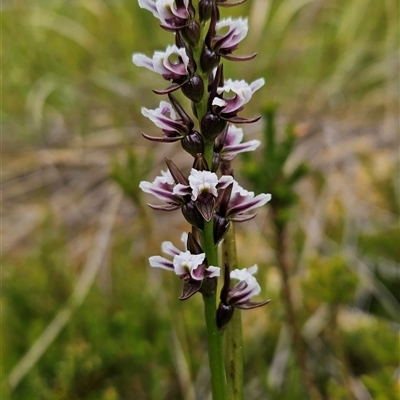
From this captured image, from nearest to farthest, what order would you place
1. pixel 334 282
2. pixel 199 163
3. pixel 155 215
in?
pixel 199 163 → pixel 334 282 → pixel 155 215

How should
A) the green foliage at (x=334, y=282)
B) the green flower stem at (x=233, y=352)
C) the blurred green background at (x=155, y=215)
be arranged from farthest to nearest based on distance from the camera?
the blurred green background at (x=155, y=215), the green foliage at (x=334, y=282), the green flower stem at (x=233, y=352)

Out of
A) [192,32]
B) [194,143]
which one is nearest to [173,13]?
[192,32]

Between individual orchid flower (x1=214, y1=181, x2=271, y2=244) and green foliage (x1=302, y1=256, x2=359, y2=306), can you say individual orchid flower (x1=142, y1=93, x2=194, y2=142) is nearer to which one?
individual orchid flower (x1=214, y1=181, x2=271, y2=244)

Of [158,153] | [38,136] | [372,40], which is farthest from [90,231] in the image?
[372,40]

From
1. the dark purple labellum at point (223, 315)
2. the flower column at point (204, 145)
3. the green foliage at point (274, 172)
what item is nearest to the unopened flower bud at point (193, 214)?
the flower column at point (204, 145)

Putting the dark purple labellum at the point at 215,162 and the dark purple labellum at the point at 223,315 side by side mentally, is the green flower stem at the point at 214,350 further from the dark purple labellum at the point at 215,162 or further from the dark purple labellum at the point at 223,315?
the dark purple labellum at the point at 215,162

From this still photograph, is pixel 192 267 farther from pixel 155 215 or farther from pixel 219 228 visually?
pixel 155 215
